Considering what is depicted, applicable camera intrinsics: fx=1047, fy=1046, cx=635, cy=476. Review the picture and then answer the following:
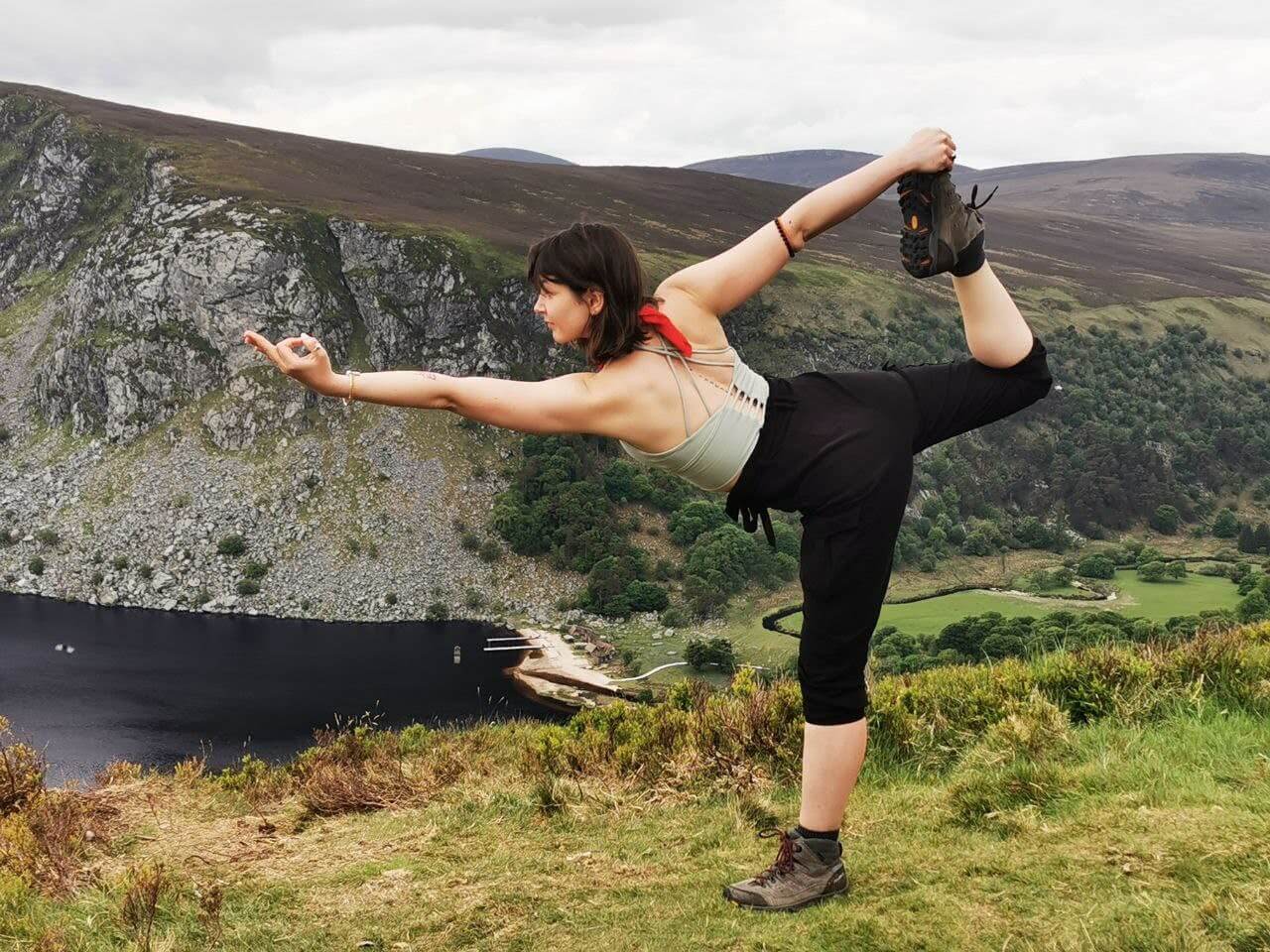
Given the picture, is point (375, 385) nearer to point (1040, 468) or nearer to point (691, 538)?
point (691, 538)

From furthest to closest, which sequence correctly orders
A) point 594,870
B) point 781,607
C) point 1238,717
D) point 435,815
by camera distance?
point 781,607 < point 435,815 < point 1238,717 < point 594,870

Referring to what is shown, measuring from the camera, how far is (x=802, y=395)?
3611mm

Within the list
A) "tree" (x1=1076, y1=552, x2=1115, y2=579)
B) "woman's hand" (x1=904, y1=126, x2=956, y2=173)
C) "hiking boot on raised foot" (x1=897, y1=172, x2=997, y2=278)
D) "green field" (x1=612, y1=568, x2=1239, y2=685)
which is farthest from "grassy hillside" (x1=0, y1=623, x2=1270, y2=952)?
"tree" (x1=1076, y1=552, x2=1115, y2=579)

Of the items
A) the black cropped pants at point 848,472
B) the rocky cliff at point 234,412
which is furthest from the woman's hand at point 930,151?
the rocky cliff at point 234,412

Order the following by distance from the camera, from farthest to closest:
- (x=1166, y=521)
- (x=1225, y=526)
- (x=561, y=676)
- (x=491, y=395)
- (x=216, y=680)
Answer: (x=1166, y=521) → (x=1225, y=526) → (x=561, y=676) → (x=216, y=680) → (x=491, y=395)

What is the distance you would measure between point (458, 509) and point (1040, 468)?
50.0 m

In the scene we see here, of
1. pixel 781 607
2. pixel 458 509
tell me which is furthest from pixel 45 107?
pixel 781 607

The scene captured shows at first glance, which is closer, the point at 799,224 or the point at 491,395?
the point at 491,395

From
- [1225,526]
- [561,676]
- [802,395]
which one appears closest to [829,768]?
[802,395]

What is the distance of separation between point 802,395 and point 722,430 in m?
0.35

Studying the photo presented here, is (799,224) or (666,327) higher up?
(799,224)

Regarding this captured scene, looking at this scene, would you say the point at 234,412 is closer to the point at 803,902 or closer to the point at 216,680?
the point at 216,680

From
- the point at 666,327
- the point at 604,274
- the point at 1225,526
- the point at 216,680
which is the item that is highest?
the point at 604,274

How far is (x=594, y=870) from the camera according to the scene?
455 cm
